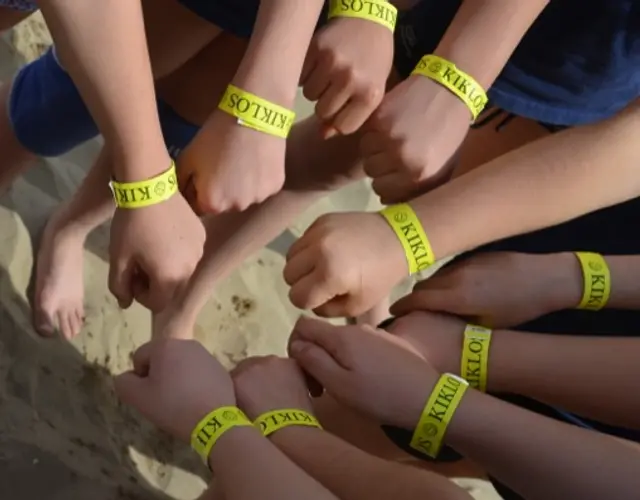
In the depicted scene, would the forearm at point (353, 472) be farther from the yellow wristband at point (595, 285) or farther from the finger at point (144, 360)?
the yellow wristband at point (595, 285)

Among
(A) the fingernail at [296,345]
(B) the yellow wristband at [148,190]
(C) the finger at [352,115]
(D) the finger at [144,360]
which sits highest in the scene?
(C) the finger at [352,115]

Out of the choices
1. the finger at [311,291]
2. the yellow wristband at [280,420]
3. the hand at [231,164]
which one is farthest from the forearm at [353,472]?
the hand at [231,164]

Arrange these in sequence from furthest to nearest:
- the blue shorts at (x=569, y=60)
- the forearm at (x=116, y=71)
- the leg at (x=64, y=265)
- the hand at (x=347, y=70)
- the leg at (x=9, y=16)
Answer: the leg at (x=64, y=265)
the leg at (x=9, y=16)
the blue shorts at (x=569, y=60)
the hand at (x=347, y=70)
the forearm at (x=116, y=71)

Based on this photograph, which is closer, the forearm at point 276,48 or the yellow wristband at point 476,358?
the forearm at point 276,48

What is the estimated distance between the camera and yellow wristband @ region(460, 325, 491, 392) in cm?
90

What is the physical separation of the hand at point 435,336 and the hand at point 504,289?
0.04 feet

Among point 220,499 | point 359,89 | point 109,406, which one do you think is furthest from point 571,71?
point 109,406

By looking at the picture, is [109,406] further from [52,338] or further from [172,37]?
[172,37]

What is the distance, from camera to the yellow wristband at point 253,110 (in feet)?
A: 2.60

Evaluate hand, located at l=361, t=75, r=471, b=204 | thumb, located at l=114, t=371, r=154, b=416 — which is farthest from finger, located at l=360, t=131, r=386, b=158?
thumb, located at l=114, t=371, r=154, b=416

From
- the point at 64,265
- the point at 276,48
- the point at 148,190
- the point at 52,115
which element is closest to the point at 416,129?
Result: the point at 276,48

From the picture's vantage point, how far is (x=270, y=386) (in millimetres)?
868

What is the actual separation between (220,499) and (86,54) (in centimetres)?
45

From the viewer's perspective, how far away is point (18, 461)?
1021mm
